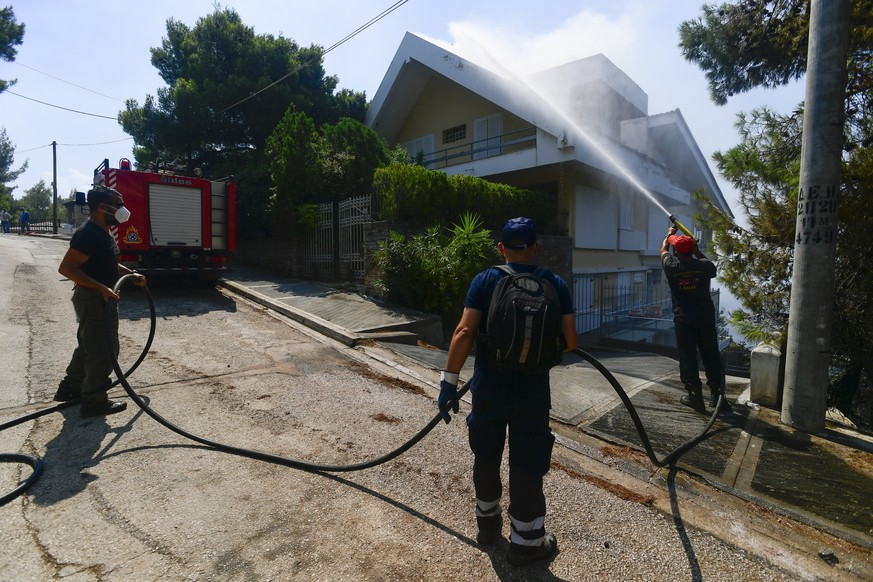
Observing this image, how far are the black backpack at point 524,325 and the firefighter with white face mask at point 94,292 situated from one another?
10.7 ft

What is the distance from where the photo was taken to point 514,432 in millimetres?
2477

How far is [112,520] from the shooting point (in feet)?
8.49

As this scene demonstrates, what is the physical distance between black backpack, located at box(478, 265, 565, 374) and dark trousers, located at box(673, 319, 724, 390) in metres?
3.20

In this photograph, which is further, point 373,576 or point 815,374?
point 815,374

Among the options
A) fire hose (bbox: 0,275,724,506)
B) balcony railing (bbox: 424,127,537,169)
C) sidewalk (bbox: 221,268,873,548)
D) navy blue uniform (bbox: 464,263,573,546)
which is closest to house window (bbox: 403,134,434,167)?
balcony railing (bbox: 424,127,537,169)

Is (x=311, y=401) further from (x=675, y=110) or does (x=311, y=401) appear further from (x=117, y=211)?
(x=675, y=110)

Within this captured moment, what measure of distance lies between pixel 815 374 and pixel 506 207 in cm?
803

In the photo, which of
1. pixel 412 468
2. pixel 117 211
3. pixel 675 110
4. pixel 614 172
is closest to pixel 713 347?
pixel 412 468

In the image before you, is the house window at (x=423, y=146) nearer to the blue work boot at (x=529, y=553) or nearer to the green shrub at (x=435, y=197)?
the green shrub at (x=435, y=197)

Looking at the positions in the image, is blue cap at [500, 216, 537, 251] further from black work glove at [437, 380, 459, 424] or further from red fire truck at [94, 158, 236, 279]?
red fire truck at [94, 158, 236, 279]

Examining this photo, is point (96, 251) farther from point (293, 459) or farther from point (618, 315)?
point (618, 315)

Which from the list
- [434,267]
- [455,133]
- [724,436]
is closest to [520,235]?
[724,436]

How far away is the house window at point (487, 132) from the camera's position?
15.7 meters

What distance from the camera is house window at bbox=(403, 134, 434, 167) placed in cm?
1739
